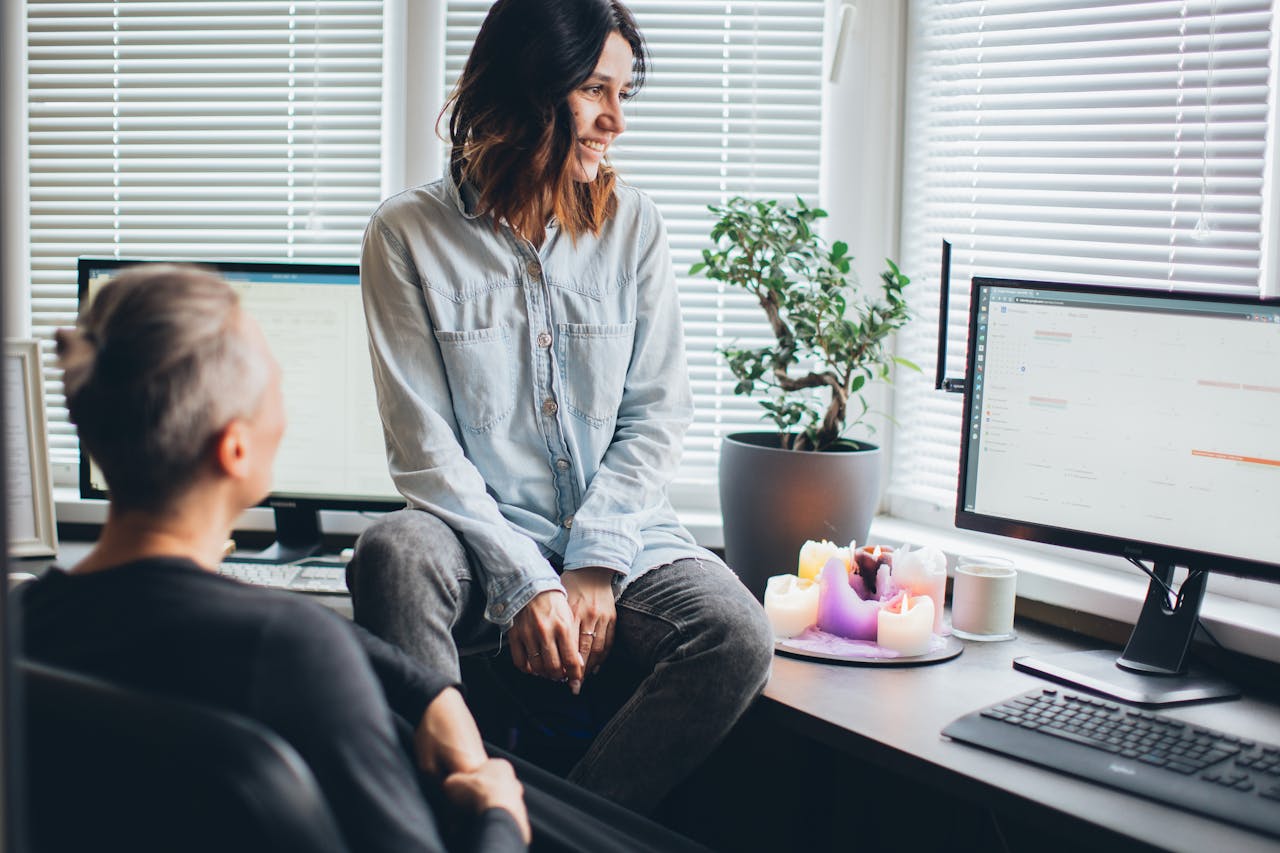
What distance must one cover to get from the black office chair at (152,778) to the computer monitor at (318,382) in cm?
146

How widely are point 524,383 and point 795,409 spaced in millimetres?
538

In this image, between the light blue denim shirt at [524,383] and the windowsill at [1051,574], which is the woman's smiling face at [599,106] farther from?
the windowsill at [1051,574]

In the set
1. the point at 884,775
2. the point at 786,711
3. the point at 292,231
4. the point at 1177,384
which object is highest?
the point at 292,231

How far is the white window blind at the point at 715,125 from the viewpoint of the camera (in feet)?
7.91

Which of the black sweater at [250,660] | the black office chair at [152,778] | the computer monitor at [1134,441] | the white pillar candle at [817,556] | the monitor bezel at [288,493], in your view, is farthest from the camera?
the monitor bezel at [288,493]

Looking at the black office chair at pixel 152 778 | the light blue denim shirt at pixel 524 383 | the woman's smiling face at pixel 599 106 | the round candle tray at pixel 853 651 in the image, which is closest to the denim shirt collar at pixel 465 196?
the light blue denim shirt at pixel 524 383

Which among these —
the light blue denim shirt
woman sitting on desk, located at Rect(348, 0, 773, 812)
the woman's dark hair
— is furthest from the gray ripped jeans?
the woman's dark hair

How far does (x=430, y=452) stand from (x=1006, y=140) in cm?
120

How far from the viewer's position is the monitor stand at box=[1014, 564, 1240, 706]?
165 centimetres

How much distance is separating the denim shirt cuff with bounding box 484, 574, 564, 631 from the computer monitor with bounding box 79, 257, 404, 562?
23.9 inches

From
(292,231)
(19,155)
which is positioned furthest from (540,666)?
(19,155)

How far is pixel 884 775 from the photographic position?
6.79 feet

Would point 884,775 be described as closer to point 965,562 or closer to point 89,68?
point 965,562

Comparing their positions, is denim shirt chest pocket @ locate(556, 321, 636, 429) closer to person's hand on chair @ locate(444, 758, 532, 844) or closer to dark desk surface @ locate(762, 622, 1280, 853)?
dark desk surface @ locate(762, 622, 1280, 853)
